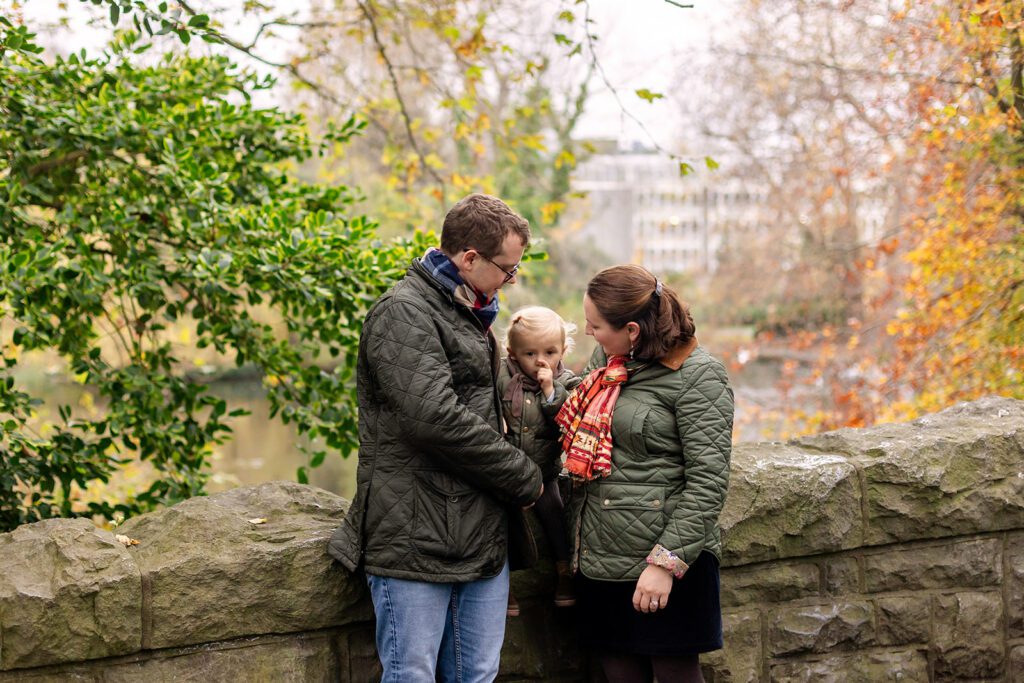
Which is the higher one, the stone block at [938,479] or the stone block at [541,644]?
the stone block at [938,479]

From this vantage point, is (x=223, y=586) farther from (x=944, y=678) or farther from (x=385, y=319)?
(x=944, y=678)

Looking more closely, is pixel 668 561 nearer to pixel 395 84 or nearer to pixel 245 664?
pixel 245 664

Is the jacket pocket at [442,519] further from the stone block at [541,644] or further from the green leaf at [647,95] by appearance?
the green leaf at [647,95]

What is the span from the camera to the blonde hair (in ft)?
9.39

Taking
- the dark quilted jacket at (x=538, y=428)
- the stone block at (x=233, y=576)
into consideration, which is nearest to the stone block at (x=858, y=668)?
the dark quilted jacket at (x=538, y=428)

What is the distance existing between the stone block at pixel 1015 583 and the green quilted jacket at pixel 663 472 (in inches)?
53.9

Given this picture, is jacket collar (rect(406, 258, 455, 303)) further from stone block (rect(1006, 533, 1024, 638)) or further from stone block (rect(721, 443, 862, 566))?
stone block (rect(1006, 533, 1024, 638))

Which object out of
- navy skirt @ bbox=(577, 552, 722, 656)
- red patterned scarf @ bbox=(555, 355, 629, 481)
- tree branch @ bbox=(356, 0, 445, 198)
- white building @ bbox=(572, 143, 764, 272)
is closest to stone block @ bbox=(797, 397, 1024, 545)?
navy skirt @ bbox=(577, 552, 722, 656)

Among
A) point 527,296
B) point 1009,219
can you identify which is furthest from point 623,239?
point 1009,219

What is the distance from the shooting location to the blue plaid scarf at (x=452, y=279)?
8.25 ft

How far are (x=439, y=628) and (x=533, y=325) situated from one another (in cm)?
90

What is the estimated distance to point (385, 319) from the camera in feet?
7.98

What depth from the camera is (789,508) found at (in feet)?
10.2

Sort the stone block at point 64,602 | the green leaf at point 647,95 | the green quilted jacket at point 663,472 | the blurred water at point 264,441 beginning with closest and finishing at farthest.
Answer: the stone block at point 64,602 → the green quilted jacket at point 663,472 → the green leaf at point 647,95 → the blurred water at point 264,441
